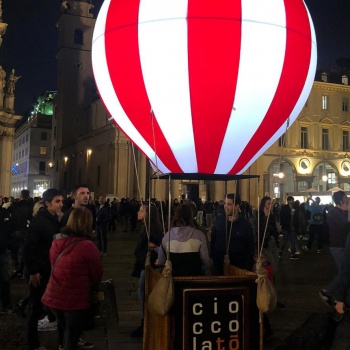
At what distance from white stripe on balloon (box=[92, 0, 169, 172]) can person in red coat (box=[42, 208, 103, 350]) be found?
1316mm

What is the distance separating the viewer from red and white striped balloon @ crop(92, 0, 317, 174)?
4695 mm

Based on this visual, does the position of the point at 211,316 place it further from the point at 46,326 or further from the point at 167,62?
the point at 46,326

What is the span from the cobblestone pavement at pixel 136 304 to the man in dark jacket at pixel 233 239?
3.63ft

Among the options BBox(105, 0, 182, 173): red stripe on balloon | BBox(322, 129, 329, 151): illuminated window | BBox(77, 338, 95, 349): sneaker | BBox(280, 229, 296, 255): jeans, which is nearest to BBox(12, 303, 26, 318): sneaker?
BBox(77, 338, 95, 349): sneaker

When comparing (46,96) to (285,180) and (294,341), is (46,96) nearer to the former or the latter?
(285,180)

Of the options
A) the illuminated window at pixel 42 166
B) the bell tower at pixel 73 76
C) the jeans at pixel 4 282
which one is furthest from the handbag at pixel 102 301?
the illuminated window at pixel 42 166

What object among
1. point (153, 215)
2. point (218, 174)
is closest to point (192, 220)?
point (218, 174)

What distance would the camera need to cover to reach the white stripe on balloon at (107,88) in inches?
210

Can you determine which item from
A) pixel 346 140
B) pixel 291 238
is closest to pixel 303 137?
pixel 346 140

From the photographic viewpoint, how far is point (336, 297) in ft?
13.7

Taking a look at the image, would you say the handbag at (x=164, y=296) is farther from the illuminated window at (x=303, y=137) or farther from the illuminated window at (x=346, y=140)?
the illuminated window at (x=346, y=140)

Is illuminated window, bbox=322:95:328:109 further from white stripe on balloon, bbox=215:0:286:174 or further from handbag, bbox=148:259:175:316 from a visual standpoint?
handbag, bbox=148:259:175:316

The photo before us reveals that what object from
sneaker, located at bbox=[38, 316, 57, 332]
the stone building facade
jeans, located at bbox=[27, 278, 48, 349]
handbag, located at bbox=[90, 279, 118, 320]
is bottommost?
sneaker, located at bbox=[38, 316, 57, 332]

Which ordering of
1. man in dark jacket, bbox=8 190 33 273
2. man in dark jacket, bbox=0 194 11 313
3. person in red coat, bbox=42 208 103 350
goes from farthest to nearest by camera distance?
man in dark jacket, bbox=8 190 33 273
man in dark jacket, bbox=0 194 11 313
person in red coat, bbox=42 208 103 350
